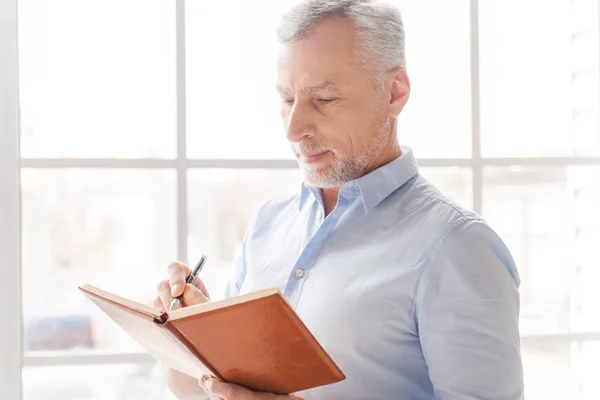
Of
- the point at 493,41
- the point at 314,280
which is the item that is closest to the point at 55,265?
the point at 314,280

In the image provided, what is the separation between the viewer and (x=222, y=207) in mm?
1915

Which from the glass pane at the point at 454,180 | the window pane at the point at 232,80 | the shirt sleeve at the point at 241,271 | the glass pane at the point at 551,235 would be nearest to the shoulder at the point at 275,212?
the shirt sleeve at the point at 241,271

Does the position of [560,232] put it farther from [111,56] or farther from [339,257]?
[111,56]

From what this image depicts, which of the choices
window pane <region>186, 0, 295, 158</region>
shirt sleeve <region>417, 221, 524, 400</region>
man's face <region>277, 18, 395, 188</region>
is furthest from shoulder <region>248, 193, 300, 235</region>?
shirt sleeve <region>417, 221, 524, 400</region>

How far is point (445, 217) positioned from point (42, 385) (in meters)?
1.19

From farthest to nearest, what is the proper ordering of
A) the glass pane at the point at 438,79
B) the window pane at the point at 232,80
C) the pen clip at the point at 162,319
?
the glass pane at the point at 438,79 < the window pane at the point at 232,80 < the pen clip at the point at 162,319

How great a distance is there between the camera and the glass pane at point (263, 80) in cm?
187

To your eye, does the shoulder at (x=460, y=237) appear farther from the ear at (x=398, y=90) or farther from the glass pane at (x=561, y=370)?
the glass pane at (x=561, y=370)

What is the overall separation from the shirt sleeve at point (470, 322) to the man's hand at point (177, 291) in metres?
0.43

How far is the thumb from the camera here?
4.40 feet

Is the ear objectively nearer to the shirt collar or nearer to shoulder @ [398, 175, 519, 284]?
the shirt collar

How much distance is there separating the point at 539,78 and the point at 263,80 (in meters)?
0.83

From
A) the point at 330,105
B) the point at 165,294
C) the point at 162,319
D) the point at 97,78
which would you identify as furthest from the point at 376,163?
the point at 97,78

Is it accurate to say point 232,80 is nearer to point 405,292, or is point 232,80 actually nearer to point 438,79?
point 438,79
